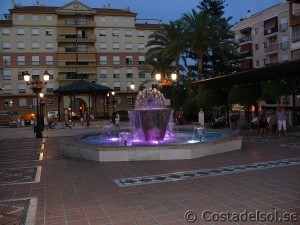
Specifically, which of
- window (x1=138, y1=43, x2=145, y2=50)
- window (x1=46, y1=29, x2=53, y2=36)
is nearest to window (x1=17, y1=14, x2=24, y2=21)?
window (x1=46, y1=29, x2=53, y2=36)

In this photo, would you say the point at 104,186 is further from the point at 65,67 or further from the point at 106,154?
the point at 65,67

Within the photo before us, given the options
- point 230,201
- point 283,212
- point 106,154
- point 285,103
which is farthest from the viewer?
point 285,103

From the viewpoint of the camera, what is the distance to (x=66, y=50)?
201 ft

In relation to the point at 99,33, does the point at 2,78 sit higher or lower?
lower

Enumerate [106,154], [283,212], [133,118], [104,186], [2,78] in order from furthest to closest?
[2,78] < [133,118] < [106,154] < [104,186] < [283,212]

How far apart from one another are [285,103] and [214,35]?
62.9 ft

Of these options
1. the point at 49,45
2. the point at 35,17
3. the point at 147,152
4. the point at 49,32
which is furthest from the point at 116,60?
the point at 147,152

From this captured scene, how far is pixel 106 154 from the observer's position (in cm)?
1122

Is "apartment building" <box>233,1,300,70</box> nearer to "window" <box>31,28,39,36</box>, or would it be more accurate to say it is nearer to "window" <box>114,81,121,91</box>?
"window" <box>114,81,121,91</box>

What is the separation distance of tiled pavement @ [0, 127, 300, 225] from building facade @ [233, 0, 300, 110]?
113ft

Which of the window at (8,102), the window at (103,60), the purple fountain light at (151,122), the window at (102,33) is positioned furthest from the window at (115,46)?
the purple fountain light at (151,122)

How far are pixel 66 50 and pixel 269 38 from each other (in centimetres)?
3407

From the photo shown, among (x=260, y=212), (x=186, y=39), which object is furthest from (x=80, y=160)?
(x=186, y=39)

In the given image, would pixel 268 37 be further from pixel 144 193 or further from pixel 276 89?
pixel 144 193
